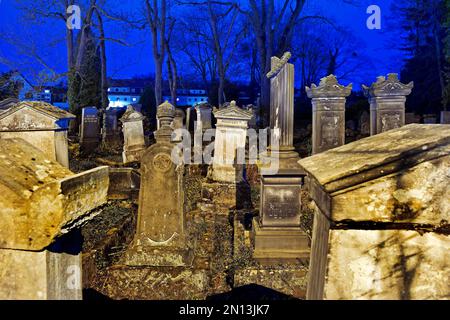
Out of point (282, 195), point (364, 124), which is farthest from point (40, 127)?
point (364, 124)

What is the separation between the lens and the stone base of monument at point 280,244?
509cm

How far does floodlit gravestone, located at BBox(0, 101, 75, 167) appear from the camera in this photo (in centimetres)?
355

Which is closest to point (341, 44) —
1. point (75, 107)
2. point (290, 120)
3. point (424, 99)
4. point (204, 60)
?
point (204, 60)

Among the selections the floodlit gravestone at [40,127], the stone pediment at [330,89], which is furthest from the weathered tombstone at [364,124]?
the floodlit gravestone at [40,127]

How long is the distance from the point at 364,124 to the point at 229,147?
10.3 m

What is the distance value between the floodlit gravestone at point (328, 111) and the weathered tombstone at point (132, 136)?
628 cm

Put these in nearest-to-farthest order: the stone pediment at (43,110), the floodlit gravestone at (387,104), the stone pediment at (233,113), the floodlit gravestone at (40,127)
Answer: the floodlit gravestone at (40,127) → the stone pediment at (43,110) → the stone pediment at (233,113) → the floodlit gravestone at (387,104)

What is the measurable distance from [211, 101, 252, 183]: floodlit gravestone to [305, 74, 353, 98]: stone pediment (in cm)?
173

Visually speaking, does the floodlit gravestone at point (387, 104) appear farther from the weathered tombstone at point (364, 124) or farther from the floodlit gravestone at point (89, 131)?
the floodlit gravestone at point (89, 131)

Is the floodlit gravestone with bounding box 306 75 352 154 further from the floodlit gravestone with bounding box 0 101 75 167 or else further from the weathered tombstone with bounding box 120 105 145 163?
the weathered tombstone with bounding box 120 105 145 163

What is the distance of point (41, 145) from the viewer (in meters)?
3.54

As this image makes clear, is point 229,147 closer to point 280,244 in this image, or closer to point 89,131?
point 280,244

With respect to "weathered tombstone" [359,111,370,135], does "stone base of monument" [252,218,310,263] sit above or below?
below

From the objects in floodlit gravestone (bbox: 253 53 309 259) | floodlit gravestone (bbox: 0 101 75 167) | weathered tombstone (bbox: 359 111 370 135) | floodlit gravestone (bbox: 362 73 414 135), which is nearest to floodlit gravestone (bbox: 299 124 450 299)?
floodlit gravestone (bbox: 0 101 75 167)
